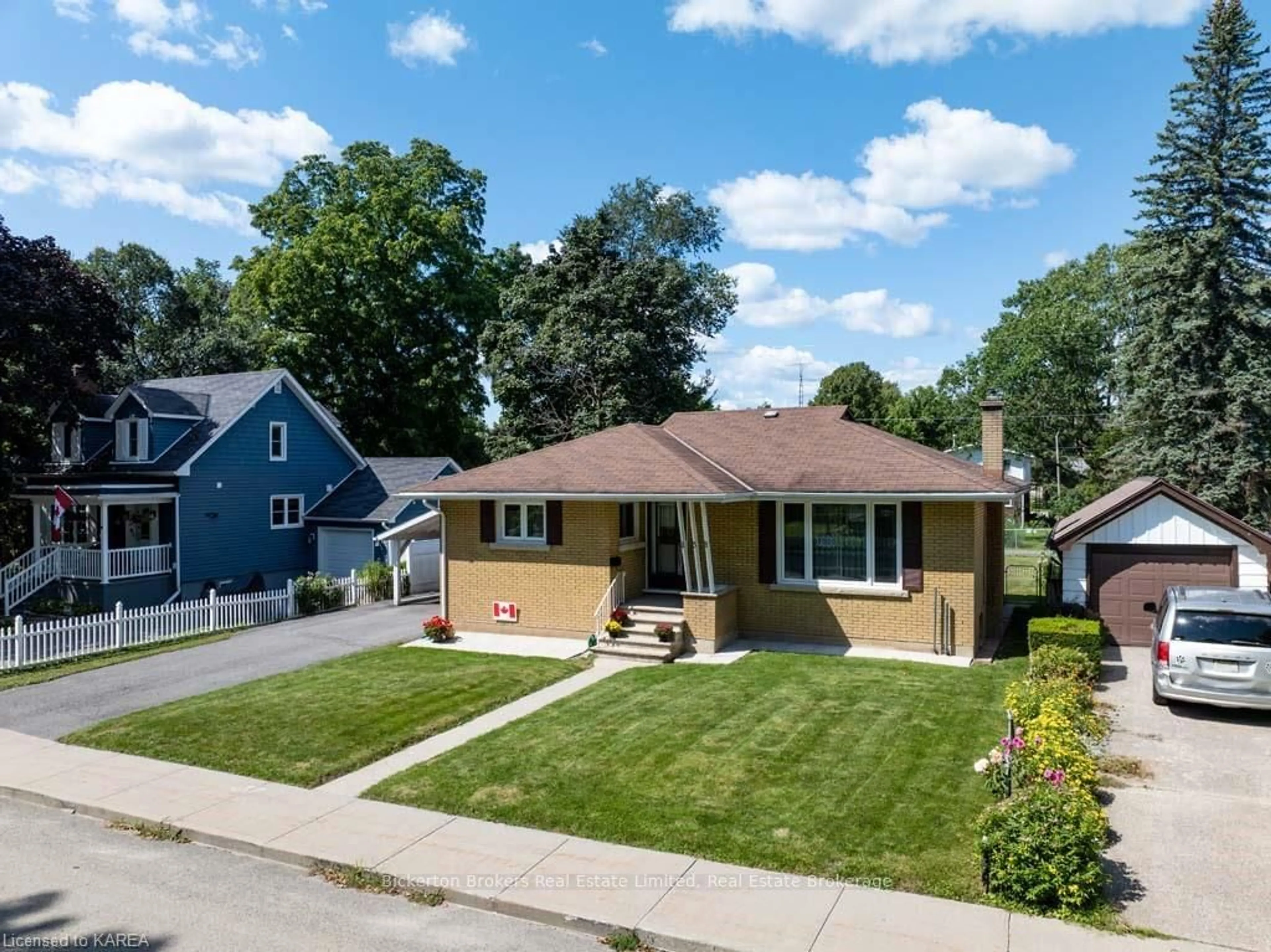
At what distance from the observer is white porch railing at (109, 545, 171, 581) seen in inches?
923

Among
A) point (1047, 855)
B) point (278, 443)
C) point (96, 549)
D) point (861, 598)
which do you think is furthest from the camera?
point (278, 443)

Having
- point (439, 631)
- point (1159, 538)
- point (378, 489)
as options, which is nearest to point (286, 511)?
point (378, 489)

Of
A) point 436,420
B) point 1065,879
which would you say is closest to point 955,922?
point 1065,879

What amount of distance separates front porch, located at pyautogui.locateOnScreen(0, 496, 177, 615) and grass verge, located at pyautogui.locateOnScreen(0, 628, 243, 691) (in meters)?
6.45

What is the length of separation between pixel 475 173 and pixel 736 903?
135 feet

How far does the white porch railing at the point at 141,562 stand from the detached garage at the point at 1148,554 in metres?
23.7

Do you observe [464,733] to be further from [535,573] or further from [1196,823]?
[1196,823]

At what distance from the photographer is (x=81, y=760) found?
33.9 ft

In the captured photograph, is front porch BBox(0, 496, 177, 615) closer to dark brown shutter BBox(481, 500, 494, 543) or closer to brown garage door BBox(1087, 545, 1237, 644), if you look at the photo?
dark brown shutter BBox(481, 500, 494, 543)

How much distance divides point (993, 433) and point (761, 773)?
1123 cm

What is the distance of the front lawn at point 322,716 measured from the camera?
10125 millimetres

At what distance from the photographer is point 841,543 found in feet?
52.2

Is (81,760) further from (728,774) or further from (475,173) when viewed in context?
(475,173)

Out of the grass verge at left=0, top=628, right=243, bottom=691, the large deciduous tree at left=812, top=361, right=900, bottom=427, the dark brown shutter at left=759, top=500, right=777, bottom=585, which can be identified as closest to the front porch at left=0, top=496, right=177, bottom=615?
the grass verge at left=0, top=628, right=243, bottom=691
